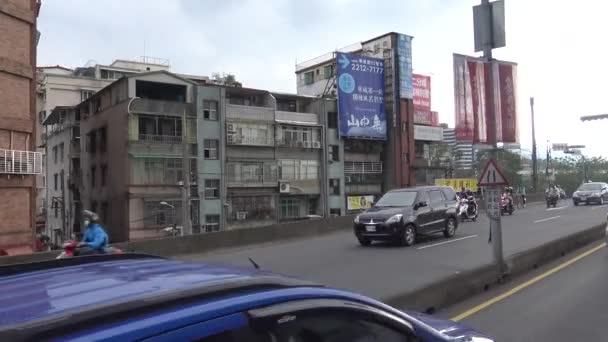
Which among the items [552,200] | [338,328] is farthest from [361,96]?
[338,328]

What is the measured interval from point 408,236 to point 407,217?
582 mm

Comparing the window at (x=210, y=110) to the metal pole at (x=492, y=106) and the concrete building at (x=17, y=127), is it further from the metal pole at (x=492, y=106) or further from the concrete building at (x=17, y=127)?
the metal pole at (x=492, y=106)

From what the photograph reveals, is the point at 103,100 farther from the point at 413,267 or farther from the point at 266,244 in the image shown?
the point at 413,267

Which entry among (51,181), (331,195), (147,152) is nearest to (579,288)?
(147,152)

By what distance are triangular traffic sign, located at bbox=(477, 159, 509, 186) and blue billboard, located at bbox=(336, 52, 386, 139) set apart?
4256 cm

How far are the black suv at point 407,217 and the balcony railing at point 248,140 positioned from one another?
30380 millimetres

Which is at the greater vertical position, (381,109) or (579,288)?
(381,109)

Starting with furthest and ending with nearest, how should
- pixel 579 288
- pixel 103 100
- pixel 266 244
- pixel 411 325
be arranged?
pixel 103 100 → pixel 266 244 → pixel 579 288 → pixel 411 325

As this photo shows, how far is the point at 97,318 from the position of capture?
5.28 feet

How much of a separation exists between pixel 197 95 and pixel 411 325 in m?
44.9

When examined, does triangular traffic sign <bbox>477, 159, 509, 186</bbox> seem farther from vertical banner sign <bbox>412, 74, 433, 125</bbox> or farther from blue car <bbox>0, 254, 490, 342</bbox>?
vertical banner sign <bbox>412, 74, 433, 125</bbox>

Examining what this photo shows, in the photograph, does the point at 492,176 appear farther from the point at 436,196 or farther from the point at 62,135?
the point at 62,135

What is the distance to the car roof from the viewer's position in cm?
167

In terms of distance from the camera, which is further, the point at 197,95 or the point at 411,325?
the point at 197,95
